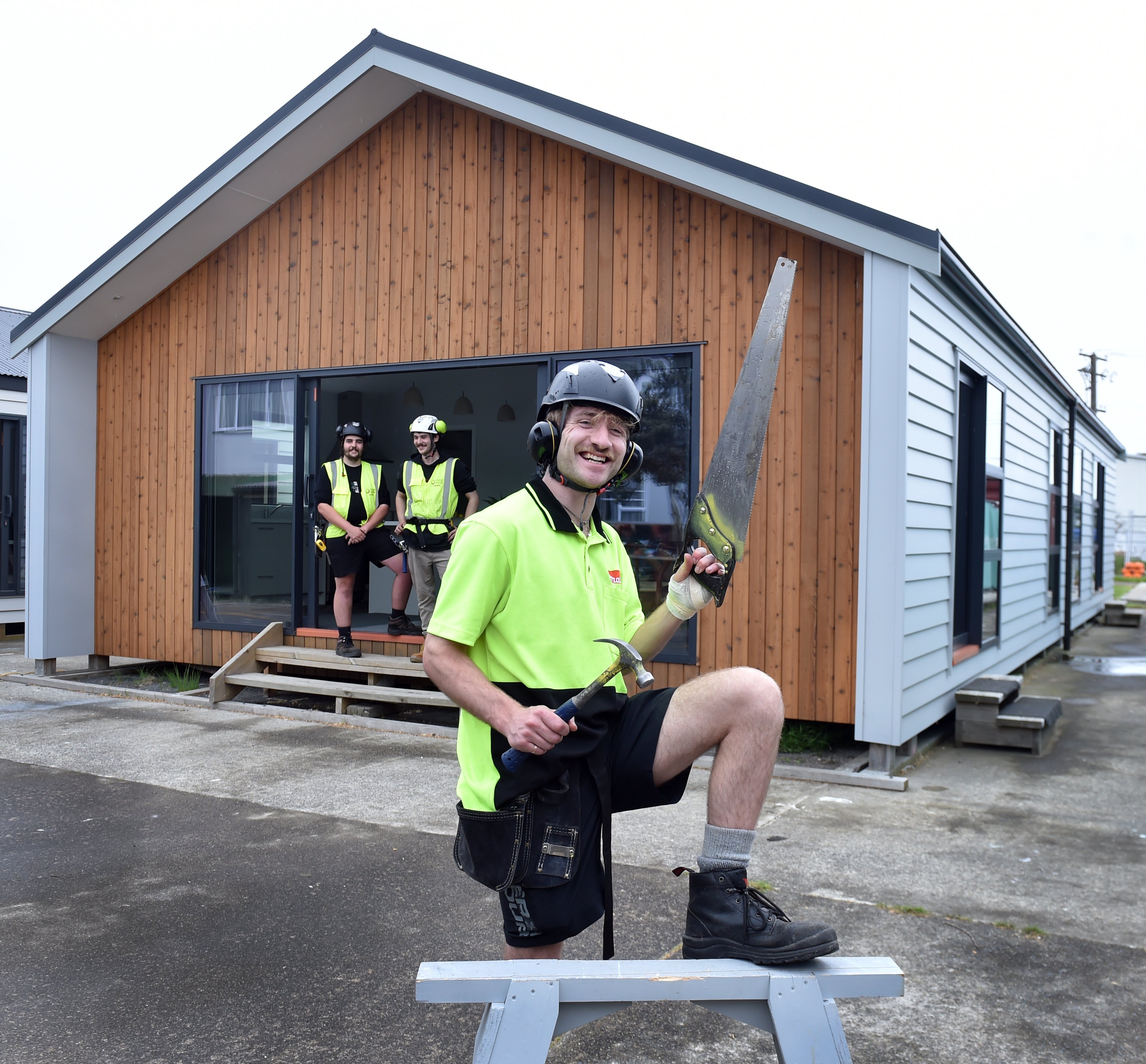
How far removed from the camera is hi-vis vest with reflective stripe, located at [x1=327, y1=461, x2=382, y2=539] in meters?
8.27

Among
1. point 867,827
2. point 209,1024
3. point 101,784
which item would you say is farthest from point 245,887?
point 867,827

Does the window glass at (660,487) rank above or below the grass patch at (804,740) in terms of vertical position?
above

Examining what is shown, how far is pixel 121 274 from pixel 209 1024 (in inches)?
294

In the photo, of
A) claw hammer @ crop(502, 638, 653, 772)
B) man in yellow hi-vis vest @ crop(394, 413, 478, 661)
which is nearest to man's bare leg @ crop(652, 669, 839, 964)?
claw hammer @ crop(502, 638, 653, 772)

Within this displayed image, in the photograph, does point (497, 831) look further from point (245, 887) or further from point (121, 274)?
point (121, 274)

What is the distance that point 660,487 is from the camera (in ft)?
23.4

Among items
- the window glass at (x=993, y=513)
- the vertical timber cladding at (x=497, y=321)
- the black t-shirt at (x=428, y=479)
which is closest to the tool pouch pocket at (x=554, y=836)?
the vertical timber cladding at (x=497, y=321)

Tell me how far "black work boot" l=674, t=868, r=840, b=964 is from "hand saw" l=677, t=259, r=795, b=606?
0.60 m

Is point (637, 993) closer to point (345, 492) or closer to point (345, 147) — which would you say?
point (345, 492)

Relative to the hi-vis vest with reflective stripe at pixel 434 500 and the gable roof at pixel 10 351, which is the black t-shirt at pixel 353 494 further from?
the gable roof at pixel 10 351

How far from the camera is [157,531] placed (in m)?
9.32

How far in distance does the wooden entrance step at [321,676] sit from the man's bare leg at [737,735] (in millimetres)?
5205

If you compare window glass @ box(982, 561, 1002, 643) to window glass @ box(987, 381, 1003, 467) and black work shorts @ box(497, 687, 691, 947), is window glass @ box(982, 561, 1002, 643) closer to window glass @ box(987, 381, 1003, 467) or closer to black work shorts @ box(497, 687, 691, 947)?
window glass @ box(987, 381, 1003, 467)

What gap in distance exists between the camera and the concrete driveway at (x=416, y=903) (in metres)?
2.91
